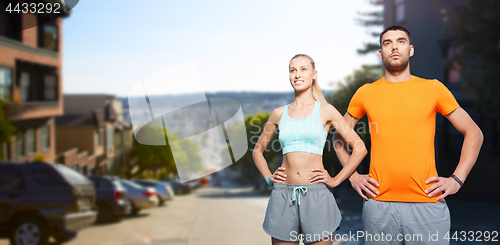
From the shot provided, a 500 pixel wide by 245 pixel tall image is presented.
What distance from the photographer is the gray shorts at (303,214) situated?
227 cm

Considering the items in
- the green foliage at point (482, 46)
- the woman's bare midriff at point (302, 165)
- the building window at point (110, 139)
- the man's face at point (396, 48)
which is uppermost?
the green foliage at point (482, 46)

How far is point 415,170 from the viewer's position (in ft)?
7.20

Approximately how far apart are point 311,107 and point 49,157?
28.3 feet

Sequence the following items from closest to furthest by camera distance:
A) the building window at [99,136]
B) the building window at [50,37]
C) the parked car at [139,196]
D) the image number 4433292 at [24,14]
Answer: the image number 4433292 at [24,14] < the building window at [50,37] < the building window at [99,136] < the parked car at [139,196]

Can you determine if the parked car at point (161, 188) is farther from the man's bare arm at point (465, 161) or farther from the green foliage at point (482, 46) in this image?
the green foliage at point (482, 46)

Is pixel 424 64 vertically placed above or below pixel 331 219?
above

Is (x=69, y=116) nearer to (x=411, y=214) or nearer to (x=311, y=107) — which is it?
(x=311, y=107)

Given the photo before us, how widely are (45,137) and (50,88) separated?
1.33 m

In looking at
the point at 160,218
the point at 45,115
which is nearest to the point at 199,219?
the point at 160,218

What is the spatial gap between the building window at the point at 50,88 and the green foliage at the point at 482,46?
11396 mm

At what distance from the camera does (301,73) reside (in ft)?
7.71

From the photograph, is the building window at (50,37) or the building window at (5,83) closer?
the building window at (5,83)

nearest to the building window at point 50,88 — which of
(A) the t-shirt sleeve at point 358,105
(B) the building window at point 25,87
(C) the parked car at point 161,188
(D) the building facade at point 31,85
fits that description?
(D) the building facade at point 31,85

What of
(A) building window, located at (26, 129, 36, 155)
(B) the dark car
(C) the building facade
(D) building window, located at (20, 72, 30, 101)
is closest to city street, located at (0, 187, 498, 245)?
(B) the dark car
